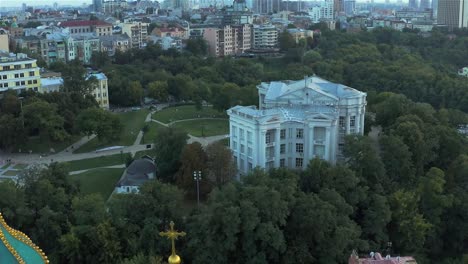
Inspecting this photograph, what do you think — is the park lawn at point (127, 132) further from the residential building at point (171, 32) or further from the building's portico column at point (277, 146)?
the residential building at point (171, 32)

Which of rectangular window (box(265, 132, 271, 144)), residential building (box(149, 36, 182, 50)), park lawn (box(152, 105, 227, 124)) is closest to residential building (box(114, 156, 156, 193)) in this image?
rectangular window (box(265, 132, 271, 144))

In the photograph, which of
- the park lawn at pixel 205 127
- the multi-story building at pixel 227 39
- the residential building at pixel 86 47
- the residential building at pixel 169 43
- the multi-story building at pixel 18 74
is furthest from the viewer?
the multi-story building at pixel 227 39

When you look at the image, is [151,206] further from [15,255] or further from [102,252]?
[15,255]

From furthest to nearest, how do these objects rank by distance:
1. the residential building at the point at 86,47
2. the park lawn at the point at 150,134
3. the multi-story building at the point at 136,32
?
the multi-story building at the point at 136,32
the residential building at the point at 86,47
the park lawn at the point at 150,134

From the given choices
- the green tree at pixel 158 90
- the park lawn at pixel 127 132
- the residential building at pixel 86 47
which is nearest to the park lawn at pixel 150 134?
the park lawn at pixel 127 132

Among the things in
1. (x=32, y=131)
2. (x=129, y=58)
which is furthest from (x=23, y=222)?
(x=129, y=58)

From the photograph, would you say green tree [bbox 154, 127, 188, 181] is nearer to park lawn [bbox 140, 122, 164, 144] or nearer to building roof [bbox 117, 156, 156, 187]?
building roof [bbox 117, 156, 156, 187]

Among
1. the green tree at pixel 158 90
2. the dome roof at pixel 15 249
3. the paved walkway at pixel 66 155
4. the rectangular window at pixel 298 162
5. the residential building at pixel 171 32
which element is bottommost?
the paved walkway at pixel 66 155
